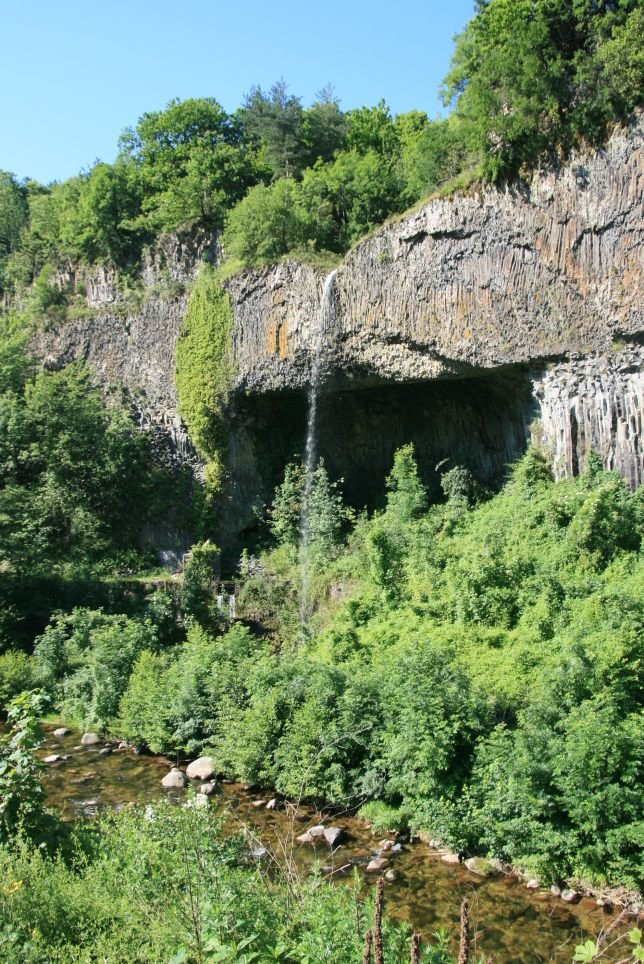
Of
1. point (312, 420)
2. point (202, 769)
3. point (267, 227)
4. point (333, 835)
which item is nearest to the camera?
point (333, 835)

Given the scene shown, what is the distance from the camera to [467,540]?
15914 millimetres

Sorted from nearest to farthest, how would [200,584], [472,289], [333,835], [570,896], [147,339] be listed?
1. [570,896]
2. [333,835]
3. [472,289]
4. [200,584]
5. [147,339]

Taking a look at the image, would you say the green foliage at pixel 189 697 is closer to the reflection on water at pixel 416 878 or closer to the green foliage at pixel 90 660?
the green foliage at pixel 90 660

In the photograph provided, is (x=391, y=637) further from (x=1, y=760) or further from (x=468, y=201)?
(x=468, y=201)

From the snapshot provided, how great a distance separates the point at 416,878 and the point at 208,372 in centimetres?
1516

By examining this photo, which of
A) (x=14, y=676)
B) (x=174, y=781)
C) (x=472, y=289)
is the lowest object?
(x=174, y=781)

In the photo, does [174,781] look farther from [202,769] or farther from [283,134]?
[283,134]

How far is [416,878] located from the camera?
8.73m

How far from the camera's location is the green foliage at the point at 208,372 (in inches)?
835

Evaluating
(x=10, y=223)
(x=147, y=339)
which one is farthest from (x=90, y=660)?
(x=10, y=223)

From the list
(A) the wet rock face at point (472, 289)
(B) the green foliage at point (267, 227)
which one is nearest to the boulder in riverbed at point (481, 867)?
(A) the wet rock face at point (472, 289)

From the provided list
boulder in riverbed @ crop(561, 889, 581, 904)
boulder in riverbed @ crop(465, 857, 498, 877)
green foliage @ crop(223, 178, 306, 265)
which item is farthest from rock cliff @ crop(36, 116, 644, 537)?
boulder in riverbed @ crop(561, 889, 581, 904)

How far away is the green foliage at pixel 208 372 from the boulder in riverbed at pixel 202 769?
1044 centimetres

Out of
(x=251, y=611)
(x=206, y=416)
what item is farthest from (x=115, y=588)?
(x=206, y=416)
